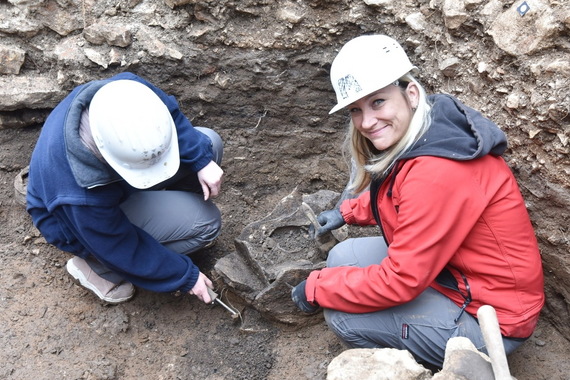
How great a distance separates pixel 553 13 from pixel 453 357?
1696mm

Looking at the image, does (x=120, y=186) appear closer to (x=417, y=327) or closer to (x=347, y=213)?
(x=347, y=213)

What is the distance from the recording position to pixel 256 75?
12.3 ft

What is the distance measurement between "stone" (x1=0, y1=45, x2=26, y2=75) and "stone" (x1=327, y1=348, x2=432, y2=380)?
2907 mm

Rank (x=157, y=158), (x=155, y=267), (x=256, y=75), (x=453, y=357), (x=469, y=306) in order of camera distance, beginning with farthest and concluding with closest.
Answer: (x=256, y=75) < (x=155, y=267) < (x=157, y=158) < (x=469, y=306) < (x=453, y=357)

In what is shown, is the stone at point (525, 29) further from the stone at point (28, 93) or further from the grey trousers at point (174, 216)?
the stone at point (28, 93)

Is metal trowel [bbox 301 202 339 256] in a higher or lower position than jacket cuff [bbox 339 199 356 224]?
lower

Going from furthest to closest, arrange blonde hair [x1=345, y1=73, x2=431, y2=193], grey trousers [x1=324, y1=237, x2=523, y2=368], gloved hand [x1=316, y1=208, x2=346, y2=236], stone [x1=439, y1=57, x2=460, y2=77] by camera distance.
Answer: stone [x1=439, y1=57, x2=460, y2=77] < gloved hand [x1=316, y1=208, x2=346, y2=236] < grey trousers [x1=324, y1=237, x2=523, y2=368] < blonde hair [x1=345, y1=73, x2=431, y2=193]

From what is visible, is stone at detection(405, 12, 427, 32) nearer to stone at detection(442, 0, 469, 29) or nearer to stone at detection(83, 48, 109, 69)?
stone at detection(442, 0, 469, 29)

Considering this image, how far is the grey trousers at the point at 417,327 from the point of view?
237 cm

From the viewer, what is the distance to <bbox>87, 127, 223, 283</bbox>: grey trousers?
306 cm

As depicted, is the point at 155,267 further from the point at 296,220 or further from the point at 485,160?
the point at 485,160

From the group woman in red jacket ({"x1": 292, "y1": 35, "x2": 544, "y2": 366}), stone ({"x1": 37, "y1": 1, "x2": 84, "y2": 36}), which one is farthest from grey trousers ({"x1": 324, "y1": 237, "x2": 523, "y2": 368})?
stone ({"x1": 37, "y1": 1, "x2": 84, "y2": 36})

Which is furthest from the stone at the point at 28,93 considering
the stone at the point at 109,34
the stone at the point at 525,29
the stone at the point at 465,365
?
the stone at the point at 465,365

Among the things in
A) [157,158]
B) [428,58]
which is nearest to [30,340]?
[157,158]
